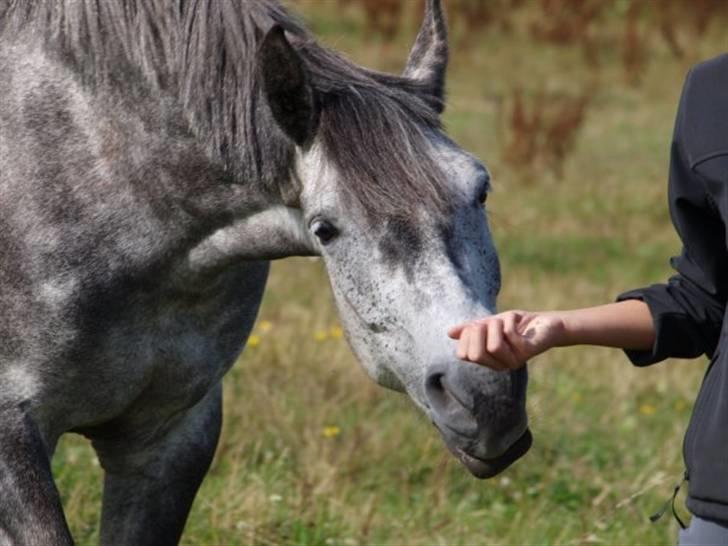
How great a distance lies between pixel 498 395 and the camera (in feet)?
9.53

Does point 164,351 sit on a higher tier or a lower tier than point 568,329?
lower

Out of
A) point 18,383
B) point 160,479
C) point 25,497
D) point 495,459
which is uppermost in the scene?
point 495,459

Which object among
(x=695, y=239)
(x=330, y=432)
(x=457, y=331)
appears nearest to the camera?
(x=457, y=331)

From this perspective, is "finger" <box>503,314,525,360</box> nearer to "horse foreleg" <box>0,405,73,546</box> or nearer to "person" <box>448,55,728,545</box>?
"person" <box>448,55,728,545</box>

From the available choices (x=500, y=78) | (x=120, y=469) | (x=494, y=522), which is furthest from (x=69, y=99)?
(x=500, y=78)

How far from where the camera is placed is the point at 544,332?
2.63 metres

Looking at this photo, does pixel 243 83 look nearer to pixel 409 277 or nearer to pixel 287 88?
pixel 287 88

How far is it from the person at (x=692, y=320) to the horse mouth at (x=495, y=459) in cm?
27

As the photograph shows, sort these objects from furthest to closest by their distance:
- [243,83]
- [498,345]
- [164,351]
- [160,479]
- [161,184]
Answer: [160,479]
[164,351]
[161,184]
[243,83]
[498,345]

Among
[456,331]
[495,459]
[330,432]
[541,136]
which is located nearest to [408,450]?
[330,432]

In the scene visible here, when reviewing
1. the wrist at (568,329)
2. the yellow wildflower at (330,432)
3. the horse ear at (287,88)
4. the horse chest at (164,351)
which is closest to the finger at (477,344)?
the wrist at (568,329)

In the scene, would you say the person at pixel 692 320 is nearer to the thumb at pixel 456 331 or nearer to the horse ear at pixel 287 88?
the thumb at pixel 456 331

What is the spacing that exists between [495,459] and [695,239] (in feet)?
1.82

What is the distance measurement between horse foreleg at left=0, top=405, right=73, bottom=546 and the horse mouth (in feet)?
2.96
